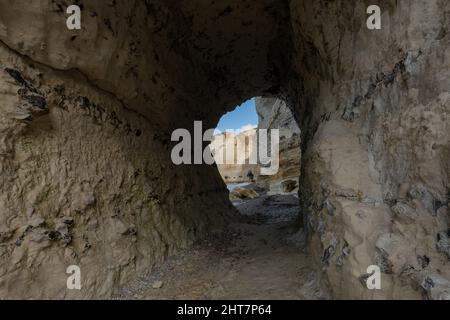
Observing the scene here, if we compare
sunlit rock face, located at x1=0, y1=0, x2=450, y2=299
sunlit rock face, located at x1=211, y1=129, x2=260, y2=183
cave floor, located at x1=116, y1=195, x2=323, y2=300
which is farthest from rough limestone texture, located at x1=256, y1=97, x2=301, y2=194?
sunlit rock face, located at x1=211, y1=129, x2=260, y2=183

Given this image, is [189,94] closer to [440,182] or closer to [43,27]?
[43,27]

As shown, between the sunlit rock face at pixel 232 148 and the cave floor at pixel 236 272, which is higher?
the sunlit rock face at pixel 232 148

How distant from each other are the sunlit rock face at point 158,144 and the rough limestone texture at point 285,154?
10852mm

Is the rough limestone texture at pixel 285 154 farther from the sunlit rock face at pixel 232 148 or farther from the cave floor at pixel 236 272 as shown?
the sunlit rock face at pixel 232 148

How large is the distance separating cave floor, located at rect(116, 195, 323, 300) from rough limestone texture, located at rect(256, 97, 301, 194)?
1014 centimetres

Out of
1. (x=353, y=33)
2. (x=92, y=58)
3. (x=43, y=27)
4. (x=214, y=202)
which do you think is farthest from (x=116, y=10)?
(x=214, y=202)

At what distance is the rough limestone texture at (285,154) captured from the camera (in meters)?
15.1

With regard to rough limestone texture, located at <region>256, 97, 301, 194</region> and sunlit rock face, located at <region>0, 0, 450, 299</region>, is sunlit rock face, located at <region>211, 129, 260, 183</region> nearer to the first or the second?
rough limestone texture, located at <region>256, 97, 301, 194</region>

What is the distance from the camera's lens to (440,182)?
1828mm

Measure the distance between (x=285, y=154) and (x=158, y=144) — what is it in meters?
12.7

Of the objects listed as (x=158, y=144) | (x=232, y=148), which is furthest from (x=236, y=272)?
(x=232, y=148)

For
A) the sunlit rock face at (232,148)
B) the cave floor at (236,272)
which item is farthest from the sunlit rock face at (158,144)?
the sunlit rock face at (232,148)

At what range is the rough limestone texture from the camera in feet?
49.4

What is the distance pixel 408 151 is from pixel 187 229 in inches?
136
